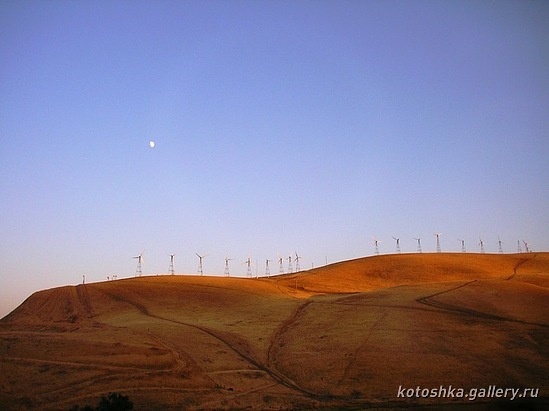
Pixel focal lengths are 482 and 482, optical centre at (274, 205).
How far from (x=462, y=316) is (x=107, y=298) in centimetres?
3530

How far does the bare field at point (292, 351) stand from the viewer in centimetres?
2033

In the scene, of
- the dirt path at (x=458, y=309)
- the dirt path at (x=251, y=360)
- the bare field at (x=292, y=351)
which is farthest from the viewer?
the dirt path at (x=458, y=309)

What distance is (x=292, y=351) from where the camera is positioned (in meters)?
27.9

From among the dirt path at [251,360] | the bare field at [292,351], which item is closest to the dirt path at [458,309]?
the bare field at [292,351]

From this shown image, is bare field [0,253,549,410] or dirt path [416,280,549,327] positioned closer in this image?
bare field [0,253,549,410]

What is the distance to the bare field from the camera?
20.3m

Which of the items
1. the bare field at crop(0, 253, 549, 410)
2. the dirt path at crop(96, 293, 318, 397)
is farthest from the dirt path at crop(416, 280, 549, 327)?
the dirt path at crop(96, 293, 318, 397)

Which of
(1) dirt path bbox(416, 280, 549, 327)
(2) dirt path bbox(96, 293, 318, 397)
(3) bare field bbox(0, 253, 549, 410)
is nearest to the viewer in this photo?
(3) bare field bbox(0, 253, 549, 410)

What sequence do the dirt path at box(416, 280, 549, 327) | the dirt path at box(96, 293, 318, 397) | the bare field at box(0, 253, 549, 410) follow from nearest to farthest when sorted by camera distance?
the bare field at box(0, 253, 549, 410), the dirt path at box(96, 293, 318, 397), the dirt path at box(416, 280, 549, 327)

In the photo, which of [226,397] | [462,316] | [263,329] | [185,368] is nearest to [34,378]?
[185,368]

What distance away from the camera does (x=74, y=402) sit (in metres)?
18.9

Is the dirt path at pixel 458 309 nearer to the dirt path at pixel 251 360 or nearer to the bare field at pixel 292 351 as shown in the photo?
the bare field at pixel 292 351

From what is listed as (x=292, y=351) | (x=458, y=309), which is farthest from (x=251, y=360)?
(x=458, y=309)

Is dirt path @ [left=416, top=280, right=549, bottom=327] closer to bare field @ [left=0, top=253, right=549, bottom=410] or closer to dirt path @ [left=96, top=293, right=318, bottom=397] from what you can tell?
bare field @ [left=0, top=253, right=549, bottom=410]
